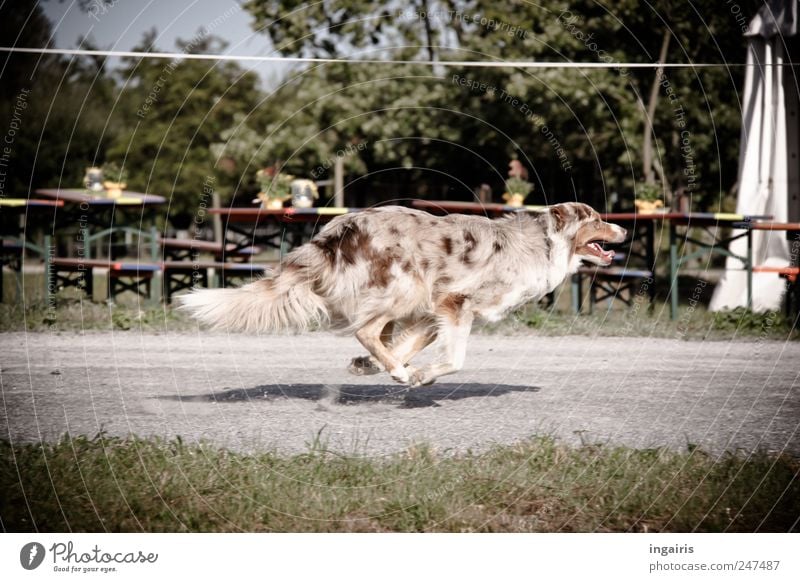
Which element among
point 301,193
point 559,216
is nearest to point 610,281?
point 301,193

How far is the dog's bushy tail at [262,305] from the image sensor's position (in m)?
8.00

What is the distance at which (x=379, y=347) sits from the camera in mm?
8141

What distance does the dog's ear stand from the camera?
337 inches

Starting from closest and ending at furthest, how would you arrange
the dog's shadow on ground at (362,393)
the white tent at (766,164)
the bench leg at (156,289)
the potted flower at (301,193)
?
the dog's shadow on ground at (362,393)
the white tent at (766,164)
the bench leg at (156,289)
the potted flower at (301,193)

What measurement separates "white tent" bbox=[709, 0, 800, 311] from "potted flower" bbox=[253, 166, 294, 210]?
23.6 ft

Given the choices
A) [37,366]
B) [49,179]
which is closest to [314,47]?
[37,366]

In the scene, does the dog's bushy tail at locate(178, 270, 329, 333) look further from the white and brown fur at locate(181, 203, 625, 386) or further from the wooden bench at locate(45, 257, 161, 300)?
the wooden bench at locate(45, 257, 161, 300)

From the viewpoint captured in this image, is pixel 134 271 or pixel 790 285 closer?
pixel 790 285

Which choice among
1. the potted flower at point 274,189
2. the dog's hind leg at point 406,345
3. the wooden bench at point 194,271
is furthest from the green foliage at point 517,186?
the dog's hind leg at point 406,345

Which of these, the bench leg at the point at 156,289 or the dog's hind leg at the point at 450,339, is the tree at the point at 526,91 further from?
the dog's hind leg at the point at 450,339

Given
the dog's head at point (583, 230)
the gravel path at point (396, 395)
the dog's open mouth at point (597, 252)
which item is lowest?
the gravel path at point (396, 395)

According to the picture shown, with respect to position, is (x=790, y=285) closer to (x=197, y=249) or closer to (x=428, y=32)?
(x=428, y=32)

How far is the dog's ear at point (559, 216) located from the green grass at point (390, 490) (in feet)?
8.45

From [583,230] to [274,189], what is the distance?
8.44 metres
